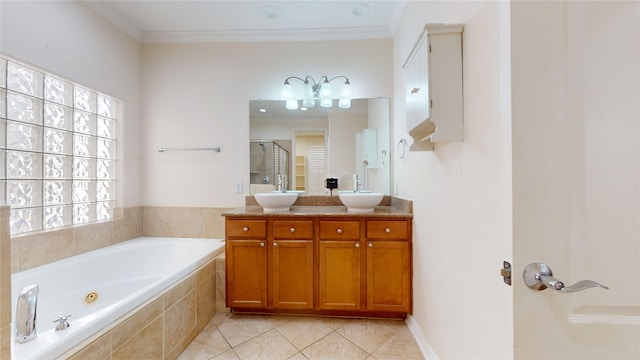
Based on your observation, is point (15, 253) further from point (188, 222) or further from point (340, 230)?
point (340, 230)

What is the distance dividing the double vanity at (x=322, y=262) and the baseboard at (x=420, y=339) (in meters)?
0.08

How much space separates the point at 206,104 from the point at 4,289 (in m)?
2.30

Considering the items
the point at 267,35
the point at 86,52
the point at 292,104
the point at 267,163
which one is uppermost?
the point at 267,35

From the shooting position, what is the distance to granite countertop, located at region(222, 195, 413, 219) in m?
2.00

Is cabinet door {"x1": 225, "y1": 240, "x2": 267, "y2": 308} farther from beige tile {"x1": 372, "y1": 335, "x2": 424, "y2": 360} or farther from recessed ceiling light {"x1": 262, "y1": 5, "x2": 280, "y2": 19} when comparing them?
recessed ceiling light {"x1": 262, "y1": 5, "x2": 280, "y2": 19}

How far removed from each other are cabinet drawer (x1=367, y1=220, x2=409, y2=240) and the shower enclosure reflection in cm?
105

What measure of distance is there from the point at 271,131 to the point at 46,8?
1813 millimetres

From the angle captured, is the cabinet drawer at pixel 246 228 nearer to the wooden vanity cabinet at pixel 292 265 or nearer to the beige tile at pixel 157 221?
the wooden vanity cabinet at pixel 292 265

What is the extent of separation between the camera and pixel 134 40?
2.55 metres

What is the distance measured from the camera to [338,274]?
1.99m

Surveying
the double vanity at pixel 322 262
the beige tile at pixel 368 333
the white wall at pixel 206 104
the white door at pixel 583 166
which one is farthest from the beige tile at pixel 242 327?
the white door at pixel 583 166

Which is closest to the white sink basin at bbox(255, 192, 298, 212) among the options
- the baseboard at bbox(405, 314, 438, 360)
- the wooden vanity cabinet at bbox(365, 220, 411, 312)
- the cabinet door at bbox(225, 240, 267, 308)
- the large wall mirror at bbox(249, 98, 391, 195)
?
the cabinet door at bbox(225, 240, 267, 308)

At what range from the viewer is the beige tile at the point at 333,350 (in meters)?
1.63

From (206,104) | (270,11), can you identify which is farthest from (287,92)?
(206,104)
